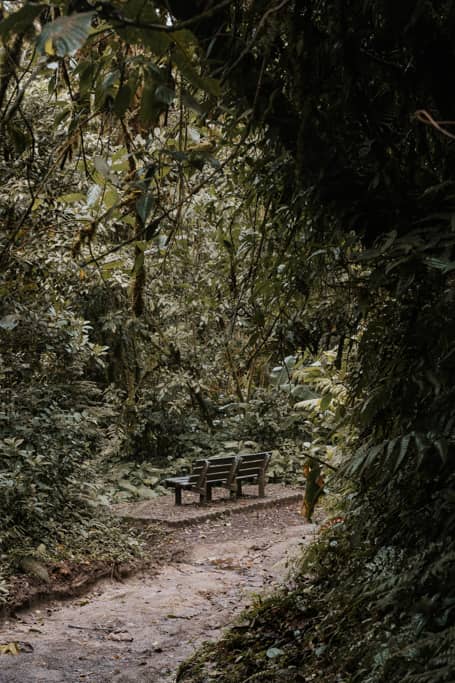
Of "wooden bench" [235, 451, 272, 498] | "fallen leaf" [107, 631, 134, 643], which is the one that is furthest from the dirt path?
"wooden bench" [235, 451, 272, 498]

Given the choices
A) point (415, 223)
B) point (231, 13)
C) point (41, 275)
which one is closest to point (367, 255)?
point (415, 223)

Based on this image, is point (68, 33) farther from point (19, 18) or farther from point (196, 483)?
point (196, 483)

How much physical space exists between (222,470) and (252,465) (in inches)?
31.1

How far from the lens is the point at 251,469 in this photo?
13.3 meters

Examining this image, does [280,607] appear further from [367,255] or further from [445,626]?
[367,255]

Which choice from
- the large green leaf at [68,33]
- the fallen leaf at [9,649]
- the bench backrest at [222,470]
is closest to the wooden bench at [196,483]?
the bench backrest at [222,470]

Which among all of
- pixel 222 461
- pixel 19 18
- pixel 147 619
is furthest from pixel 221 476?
pixel 19 18

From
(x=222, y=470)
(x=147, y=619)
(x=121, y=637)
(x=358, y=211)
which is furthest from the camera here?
(x=222, y=470)

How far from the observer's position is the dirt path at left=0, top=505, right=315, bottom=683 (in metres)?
5.45

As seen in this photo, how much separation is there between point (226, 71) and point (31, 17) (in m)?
1.11

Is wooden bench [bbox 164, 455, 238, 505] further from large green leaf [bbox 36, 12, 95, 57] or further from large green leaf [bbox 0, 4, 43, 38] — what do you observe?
large green leaf [bbox 36, 12, 95, 57]

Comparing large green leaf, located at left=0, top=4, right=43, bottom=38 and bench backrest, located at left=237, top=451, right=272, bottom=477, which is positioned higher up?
large green leaf, located at left=0, top=4, right=43, bottom=38

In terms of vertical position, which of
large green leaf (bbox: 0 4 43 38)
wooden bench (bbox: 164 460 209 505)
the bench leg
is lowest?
the bench leg

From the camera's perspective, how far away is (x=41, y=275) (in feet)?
23.7
